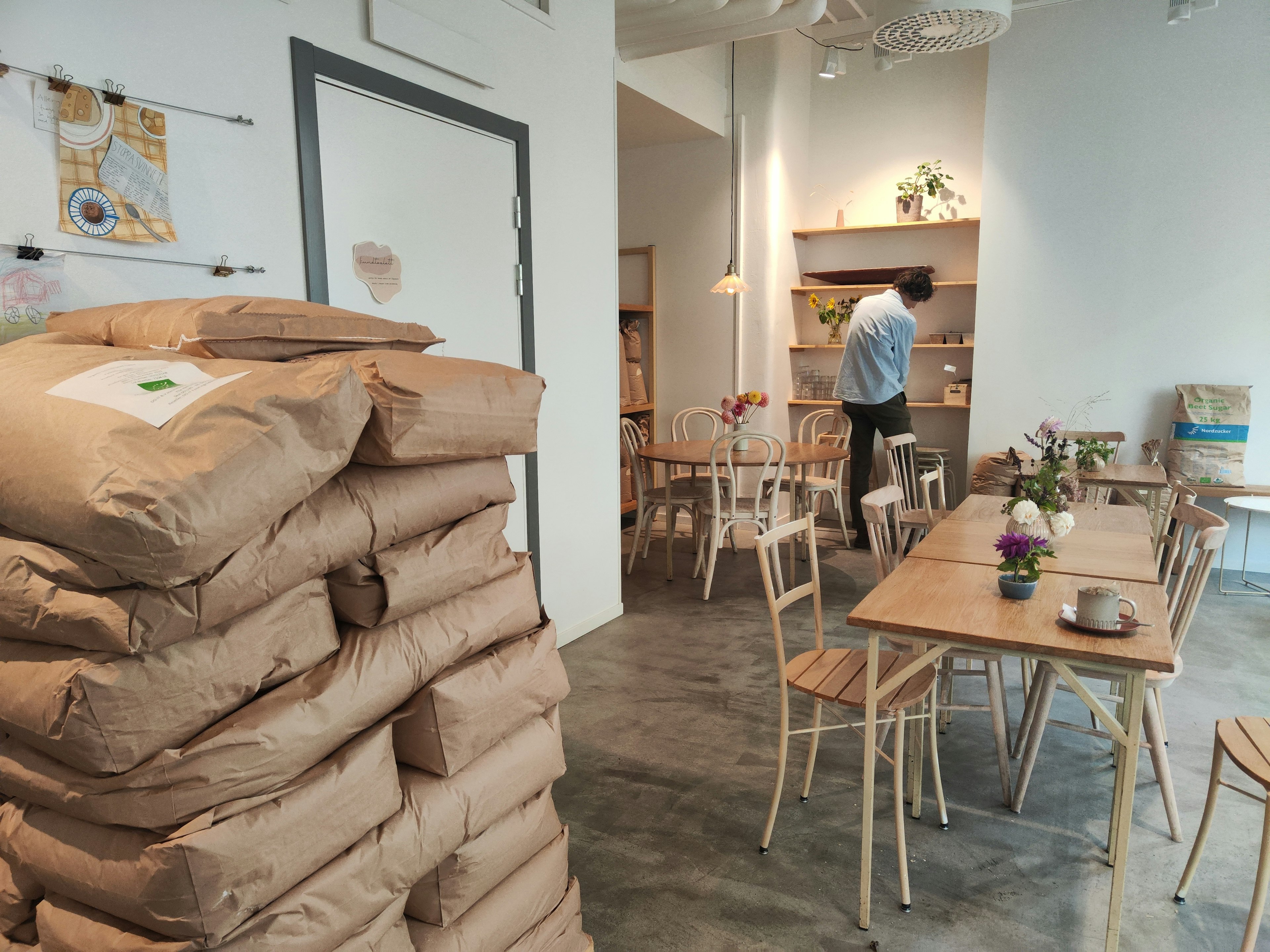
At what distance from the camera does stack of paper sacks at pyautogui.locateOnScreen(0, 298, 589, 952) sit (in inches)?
41.3

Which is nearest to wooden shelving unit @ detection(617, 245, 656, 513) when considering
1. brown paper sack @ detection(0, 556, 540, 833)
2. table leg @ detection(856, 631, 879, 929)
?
table leg @ detection(856, 631, 879, 929)

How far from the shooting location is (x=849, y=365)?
Result: 5770mm

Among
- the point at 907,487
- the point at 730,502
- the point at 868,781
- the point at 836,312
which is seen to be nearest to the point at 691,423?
the point at 836,312

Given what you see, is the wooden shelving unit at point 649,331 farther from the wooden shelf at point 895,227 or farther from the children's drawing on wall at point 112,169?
the children's drawing on wall at point 112,169

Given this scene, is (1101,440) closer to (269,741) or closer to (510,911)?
(510,911)

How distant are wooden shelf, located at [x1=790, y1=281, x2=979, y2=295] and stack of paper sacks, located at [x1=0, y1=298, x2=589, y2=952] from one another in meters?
5.42

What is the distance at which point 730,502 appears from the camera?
4.90 m

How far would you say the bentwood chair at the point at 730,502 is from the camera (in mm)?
4598

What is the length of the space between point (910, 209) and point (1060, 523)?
14.6 ft

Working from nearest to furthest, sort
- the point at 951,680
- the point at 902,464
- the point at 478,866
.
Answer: the point at 478,866
the point at 951,680
the point at 902,464

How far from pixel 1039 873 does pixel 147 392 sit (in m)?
2.30

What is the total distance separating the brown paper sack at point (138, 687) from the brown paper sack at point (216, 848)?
4.8 inches

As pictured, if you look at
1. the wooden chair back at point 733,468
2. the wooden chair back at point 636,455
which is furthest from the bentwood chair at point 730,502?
the wooden chair back at point 636,455

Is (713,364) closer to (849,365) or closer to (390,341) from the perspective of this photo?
(849,365)
